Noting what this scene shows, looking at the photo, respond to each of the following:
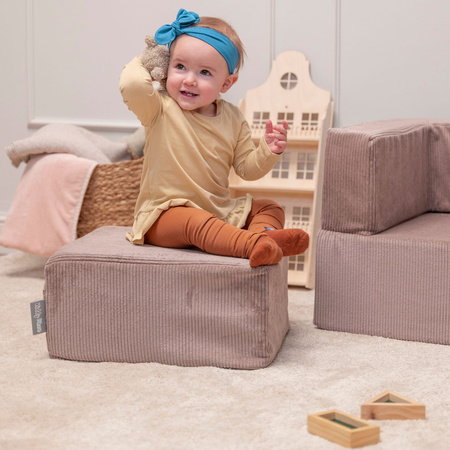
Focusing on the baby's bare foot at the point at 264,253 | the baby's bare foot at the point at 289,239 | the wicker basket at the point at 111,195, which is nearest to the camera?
the baby's bare foot at the point at 264,253

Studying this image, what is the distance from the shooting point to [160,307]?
179cm

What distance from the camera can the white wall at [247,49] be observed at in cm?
278

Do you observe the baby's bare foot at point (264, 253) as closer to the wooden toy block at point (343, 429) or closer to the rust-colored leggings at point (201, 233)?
the rust-colored leggings at point (201, 233)

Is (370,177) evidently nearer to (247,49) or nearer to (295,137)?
(295,137)

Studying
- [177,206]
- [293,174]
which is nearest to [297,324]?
[177,206]

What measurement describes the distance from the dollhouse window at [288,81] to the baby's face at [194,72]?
3.27ft

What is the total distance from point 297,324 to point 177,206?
1.83 feet

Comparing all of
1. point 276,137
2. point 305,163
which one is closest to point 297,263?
point 305,163

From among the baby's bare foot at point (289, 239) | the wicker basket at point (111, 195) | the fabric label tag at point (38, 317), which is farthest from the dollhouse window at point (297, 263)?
the fabric label tag at point (38, 317)

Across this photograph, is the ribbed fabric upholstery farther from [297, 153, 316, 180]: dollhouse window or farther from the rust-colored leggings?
[297, 153, 316, 180]: dollhouse window

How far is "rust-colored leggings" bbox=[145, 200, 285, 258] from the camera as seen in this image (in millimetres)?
1789

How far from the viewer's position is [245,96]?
3.02 meters

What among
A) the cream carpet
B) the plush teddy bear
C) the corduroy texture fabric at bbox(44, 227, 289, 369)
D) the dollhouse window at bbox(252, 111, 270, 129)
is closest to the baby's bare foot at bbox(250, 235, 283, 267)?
the corduroy texture fabric at bbox(44, 227, 289, 369)

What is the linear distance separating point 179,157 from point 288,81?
1123 millimetres
